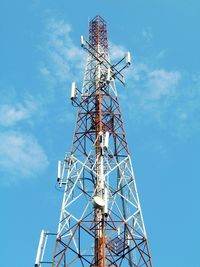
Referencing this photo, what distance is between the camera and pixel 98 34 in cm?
3269

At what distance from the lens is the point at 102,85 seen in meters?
28.9

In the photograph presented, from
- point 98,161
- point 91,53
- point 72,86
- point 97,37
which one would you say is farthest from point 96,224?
point 97,37

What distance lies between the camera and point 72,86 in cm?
2881

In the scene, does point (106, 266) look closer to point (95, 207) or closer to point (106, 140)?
point (95, 207)

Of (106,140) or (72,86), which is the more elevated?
(72,86)

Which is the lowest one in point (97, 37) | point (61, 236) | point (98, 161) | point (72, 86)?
point (61, 236)

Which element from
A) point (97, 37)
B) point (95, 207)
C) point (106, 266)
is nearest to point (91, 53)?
point (97, 37)

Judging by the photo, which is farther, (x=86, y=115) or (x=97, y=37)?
(x=97, y=37)

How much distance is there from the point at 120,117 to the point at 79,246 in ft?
30.0

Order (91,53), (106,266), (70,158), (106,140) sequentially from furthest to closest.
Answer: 1. (91,53)
2. (70,158)
3. (106,140)
4. (106,266)

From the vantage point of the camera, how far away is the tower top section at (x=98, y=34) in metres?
32.2

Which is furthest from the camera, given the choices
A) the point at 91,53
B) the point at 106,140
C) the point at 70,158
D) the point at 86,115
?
the point at 91,53

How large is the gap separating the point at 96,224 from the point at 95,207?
827 millimetres

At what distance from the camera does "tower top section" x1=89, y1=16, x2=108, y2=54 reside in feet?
106
